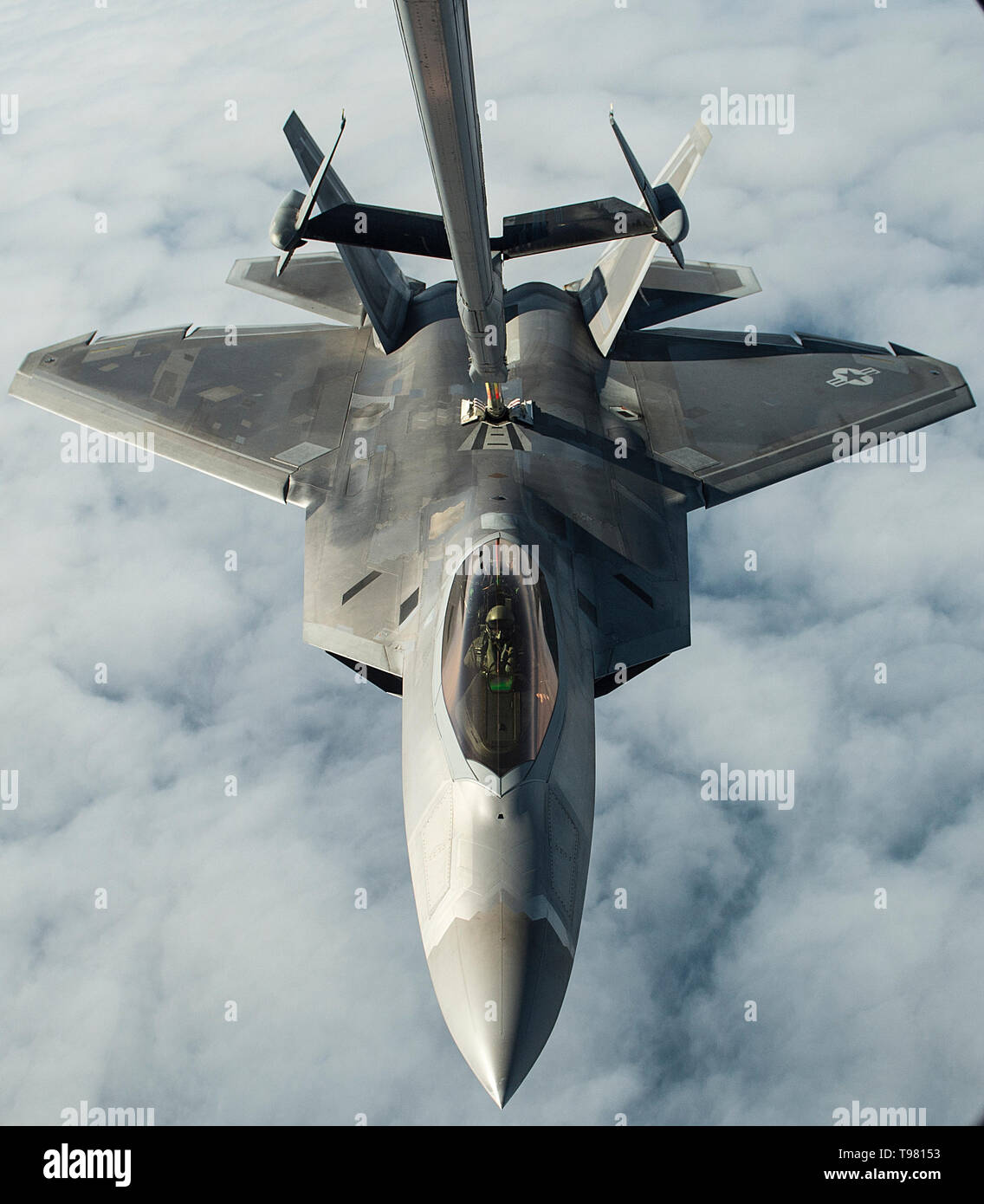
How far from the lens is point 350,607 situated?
13.7m

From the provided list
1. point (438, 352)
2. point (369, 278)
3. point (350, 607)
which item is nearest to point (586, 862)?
point (350, 607)

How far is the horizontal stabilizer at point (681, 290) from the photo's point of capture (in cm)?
1856

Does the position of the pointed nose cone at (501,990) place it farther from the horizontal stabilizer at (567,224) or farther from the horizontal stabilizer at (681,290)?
the horizontal stabilizer at (681,290)

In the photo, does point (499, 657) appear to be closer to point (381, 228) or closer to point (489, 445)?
point (489, 445)

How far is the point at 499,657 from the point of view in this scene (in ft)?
35.1

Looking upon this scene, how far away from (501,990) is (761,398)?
11.5 metres

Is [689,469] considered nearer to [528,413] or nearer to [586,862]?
[528,413]

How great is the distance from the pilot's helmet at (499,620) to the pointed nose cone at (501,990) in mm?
2840

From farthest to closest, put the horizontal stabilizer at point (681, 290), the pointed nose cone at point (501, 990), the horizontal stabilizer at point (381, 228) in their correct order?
the horizontal stabilizer at point (681, 290) < the horizontal stabilizer at point (381, 228) < the pointed nose cone at point (501, 990)

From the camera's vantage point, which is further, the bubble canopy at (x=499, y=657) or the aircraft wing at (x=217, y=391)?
the aircraft wing at (x=217, y=391)

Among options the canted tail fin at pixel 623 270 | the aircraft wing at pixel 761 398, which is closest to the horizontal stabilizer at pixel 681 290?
the aircraft wing at pixel 761 398

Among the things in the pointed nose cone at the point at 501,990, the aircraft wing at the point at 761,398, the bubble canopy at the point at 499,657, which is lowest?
the pointed nose cone at the point at 501,990

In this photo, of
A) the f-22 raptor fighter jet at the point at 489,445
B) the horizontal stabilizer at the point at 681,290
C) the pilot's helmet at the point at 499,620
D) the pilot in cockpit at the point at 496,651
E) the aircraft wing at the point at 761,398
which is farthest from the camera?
the horizontal stabilizer at the point at 681,290

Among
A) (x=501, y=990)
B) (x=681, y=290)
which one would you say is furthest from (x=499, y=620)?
(x=681, y=290)
